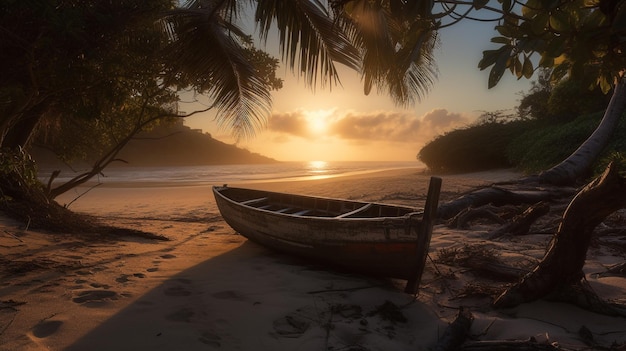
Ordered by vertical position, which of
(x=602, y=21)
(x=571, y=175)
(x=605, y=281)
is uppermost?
(x=602, y=21)

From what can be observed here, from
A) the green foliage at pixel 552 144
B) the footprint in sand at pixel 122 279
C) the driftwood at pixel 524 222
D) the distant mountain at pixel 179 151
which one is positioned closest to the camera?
the footprint in sand at pixel 122 279

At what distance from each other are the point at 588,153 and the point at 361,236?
9.29m

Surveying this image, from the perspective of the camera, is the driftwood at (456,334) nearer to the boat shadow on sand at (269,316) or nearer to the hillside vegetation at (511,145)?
the boat shadow on sand at (269,316)

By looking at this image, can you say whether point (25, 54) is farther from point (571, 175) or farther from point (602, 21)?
point (571, 175)

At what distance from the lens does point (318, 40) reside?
18.2 feet

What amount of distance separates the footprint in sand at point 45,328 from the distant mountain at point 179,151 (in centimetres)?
4922

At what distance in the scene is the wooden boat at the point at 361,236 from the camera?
3625 millimetres

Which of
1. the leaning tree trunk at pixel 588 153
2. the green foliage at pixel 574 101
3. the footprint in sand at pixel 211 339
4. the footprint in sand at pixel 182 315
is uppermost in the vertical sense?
the green foliage at pixel 574 101

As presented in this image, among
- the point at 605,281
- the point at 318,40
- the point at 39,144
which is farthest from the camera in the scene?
the point at 39,144

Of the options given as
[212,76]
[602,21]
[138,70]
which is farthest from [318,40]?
[602,21]

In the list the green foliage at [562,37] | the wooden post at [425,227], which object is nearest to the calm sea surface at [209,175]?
the wooden post at [425,227]

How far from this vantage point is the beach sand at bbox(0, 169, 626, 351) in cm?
275

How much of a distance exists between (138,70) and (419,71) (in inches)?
194

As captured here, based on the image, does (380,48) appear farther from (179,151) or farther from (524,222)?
(179,151)
